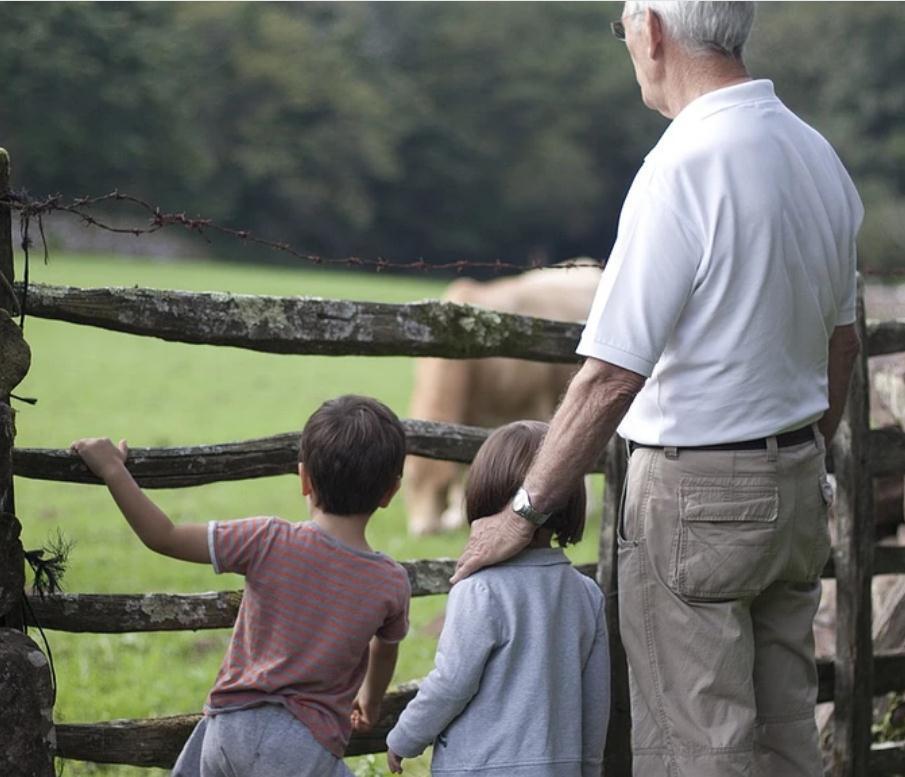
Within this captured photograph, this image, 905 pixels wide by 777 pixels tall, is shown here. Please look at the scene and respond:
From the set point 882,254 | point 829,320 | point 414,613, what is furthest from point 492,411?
point 882,254

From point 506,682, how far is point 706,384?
30.9 inches

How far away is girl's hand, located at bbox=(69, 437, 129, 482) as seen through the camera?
289 cm

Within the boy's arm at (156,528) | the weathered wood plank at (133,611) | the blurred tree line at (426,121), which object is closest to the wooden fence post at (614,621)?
the weathered wood plank at (133,611)

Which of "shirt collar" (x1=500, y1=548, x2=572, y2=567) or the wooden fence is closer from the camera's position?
"shirt collar" (x1=500, y1=548, x2=572, y2=567)

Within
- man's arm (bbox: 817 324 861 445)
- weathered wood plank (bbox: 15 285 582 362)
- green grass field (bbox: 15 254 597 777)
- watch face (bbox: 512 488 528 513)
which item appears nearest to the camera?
watch face (bbox: 512 488 528 513)

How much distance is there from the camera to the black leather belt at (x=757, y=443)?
2.79 metres

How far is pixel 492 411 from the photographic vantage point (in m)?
11.1

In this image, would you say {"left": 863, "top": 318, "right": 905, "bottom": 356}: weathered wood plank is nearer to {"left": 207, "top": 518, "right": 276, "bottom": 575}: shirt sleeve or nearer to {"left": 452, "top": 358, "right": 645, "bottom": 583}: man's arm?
{"left": 452, "top": 358, "right": 645, "bottom": 583}: man's arm

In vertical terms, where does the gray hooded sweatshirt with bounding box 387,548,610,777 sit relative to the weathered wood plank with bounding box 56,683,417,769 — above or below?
above

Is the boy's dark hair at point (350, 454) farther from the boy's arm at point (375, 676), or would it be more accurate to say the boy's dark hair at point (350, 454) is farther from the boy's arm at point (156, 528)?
the boy's arm at point (375, 676)

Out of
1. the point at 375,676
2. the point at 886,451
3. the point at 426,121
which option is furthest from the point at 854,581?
the point at 426,121

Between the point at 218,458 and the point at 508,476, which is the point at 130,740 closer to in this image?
the point at 218,458

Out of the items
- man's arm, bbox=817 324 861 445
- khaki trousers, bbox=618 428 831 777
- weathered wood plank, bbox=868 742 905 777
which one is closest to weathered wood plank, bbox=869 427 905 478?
weathered wood plank, bbox=868 742 905 777

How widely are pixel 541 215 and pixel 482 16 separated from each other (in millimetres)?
15037
